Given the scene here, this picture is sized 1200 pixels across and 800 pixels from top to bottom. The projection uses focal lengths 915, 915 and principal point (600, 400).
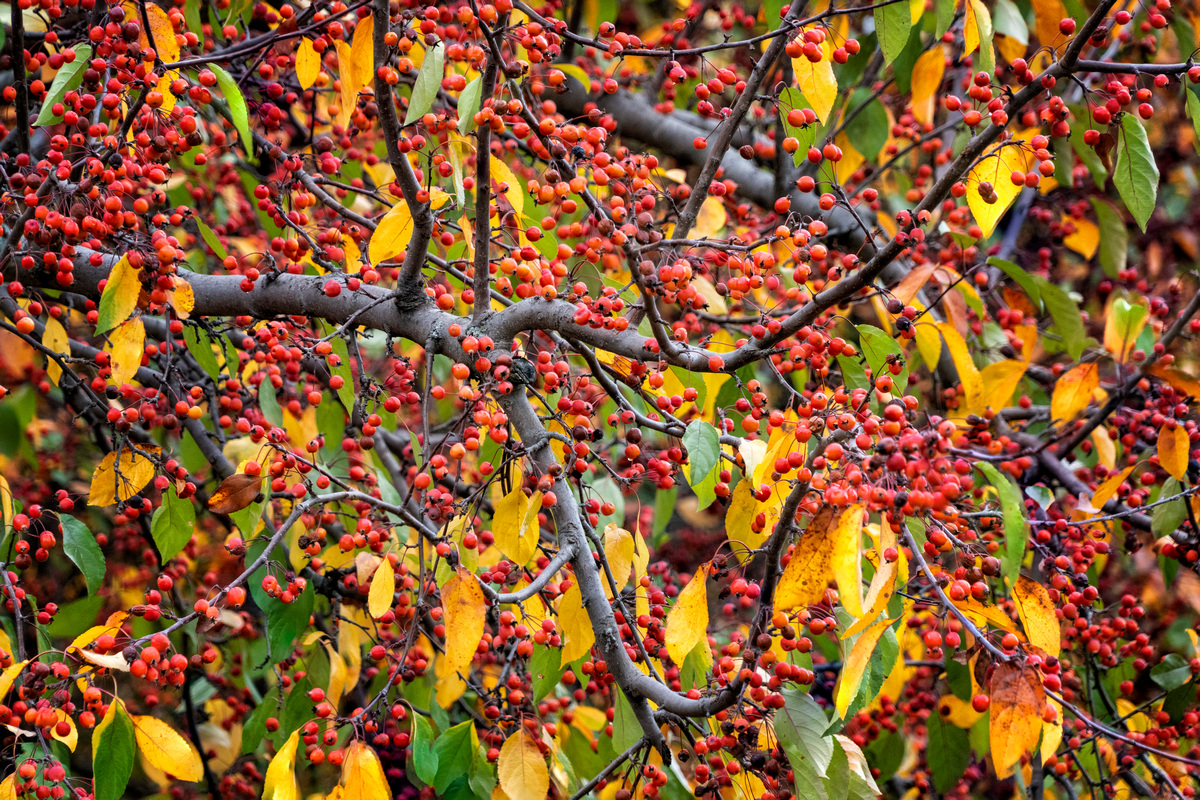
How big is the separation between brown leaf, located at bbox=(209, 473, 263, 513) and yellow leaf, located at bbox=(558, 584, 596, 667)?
2.26 ft

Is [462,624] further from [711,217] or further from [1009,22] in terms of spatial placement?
[1009,22]

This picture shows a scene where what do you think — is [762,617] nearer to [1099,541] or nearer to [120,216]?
[1099,541]

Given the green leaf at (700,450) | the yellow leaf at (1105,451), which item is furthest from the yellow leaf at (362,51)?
the yellow leaf at (1105,451)

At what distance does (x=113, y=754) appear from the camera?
5.73 ft

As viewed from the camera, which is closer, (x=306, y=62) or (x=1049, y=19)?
(x=306, y=62)

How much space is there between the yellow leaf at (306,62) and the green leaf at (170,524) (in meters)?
1.03

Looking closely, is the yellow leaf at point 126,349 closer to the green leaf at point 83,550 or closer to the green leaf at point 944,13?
the green leaf at point 83,550

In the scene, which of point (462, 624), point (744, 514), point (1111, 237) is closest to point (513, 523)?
point (462, 624)

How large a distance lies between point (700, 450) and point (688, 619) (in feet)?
1.08

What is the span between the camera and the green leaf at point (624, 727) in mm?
1987

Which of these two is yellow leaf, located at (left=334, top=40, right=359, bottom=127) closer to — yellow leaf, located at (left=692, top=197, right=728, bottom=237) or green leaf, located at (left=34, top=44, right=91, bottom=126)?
green leaf, located at (left=34, top=44, right=91, bottom=126)

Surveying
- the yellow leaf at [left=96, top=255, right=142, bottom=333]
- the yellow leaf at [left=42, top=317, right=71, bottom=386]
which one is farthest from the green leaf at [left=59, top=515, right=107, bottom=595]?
the yellow leaf at [left=96, top=255, right=142, bottom=333]

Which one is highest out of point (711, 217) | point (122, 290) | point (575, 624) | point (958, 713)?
point (122, 290)

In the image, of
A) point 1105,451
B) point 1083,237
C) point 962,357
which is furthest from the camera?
point 1083,237
